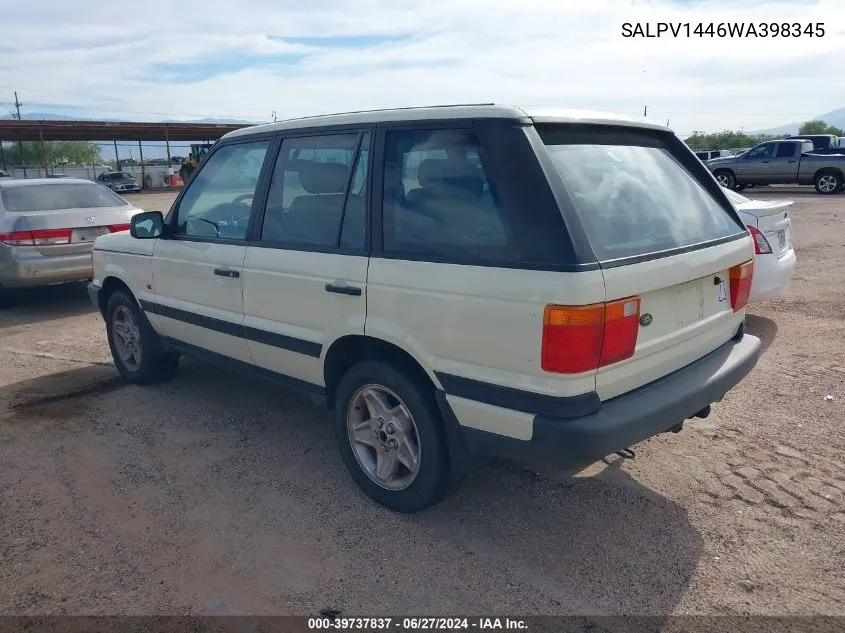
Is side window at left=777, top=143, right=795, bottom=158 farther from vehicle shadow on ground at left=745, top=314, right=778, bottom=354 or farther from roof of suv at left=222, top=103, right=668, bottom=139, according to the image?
roof of suv at left=222, top=103, right=668, bottom=139

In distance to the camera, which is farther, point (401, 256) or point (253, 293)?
point (253, 293)

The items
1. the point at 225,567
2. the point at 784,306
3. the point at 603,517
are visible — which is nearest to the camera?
the point at 225,567

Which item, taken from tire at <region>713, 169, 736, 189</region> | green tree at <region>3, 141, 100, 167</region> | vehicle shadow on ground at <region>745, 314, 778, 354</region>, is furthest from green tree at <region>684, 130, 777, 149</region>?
green tree at <region>3, 141, 100, 167</region>

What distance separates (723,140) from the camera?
6169cm

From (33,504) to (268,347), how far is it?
1492mm

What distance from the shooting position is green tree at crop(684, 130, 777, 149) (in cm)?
5638

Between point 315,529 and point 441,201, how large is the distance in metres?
1.71

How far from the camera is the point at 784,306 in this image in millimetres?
7133

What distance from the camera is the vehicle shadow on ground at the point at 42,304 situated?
8.11 m

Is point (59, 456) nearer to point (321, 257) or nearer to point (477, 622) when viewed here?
point (321, 257)

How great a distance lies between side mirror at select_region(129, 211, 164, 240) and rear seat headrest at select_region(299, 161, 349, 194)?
141 cm

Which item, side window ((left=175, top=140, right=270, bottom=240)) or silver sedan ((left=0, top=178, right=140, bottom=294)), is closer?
side window ((left=175, top=140, right=270, bottom=240))

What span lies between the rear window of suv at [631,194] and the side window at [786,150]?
68.2 feet

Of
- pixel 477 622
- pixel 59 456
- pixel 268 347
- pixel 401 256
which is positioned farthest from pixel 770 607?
pixel 59 456
